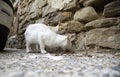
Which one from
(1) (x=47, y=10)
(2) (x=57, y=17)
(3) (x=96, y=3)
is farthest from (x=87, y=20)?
(1) (x=47, y=10)

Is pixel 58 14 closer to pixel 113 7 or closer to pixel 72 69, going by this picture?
pixel 113 7

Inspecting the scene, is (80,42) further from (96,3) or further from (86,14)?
(96,3)

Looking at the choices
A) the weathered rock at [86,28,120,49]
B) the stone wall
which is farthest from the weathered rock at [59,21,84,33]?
the weathered rock at [86,28,120,49]

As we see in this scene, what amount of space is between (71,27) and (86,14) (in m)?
0.20

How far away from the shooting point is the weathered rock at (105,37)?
1.51 m

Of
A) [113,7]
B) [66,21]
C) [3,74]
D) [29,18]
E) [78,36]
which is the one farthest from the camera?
[29,18]

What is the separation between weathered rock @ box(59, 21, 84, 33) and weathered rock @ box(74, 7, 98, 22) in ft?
0.17

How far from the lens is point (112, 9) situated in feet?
5.18

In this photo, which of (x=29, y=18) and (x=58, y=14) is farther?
(x=29, y=18)

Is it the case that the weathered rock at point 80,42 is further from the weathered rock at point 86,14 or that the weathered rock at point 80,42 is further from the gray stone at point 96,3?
the gray stone at point 96,3

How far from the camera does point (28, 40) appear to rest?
1787mm

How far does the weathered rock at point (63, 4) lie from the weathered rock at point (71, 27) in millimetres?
162

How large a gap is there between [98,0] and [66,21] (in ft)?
1.38

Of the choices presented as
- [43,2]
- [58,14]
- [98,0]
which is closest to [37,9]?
[43,2]
